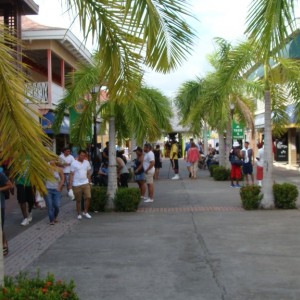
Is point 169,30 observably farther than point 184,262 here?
No

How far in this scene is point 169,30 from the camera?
186 inches

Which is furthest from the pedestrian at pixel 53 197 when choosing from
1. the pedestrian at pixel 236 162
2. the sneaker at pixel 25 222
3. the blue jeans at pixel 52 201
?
the pedestrian at pixel 236 162

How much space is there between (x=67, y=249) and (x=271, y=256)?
3250 mm

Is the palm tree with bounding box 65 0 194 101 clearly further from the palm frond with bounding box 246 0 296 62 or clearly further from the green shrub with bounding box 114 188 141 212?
the green shrub with bounding box 114 188 141 212

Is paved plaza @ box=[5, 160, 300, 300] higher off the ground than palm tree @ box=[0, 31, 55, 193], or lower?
lower

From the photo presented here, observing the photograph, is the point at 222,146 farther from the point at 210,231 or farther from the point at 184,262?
the point at 184,262


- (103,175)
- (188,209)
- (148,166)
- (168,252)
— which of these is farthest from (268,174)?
(168,252)

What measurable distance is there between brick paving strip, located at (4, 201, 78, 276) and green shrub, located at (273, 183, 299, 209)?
494 centimetres

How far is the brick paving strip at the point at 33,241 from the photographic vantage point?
7613mm

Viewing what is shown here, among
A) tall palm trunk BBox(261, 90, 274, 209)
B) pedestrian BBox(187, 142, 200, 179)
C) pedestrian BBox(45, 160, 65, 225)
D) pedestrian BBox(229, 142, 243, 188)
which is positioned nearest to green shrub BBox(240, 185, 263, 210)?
tall palm trunk BBox(261, 90, 274, 209)

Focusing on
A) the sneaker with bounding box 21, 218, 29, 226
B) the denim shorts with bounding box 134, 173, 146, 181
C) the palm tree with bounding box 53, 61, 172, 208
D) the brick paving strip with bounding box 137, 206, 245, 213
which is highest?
the palm tree with bounding box 53, 61, 172, 208

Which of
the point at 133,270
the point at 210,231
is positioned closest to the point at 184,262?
the point at 133,270

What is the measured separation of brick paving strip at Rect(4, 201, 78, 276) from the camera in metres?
7.61

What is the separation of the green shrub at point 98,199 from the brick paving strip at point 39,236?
0.56 metres
